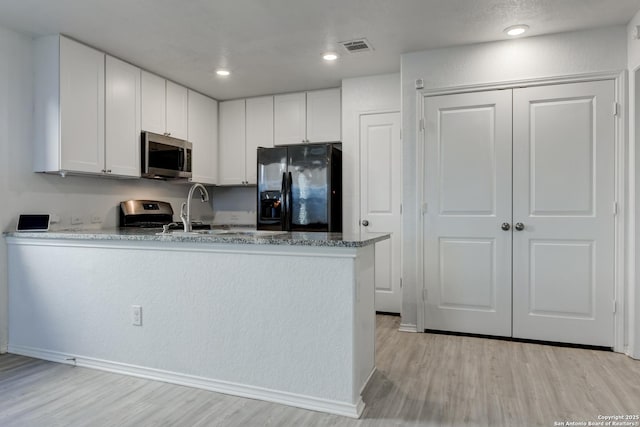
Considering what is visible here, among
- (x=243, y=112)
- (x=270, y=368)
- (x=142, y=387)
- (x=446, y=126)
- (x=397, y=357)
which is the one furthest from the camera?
(x=243, y=112)

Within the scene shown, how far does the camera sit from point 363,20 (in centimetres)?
279

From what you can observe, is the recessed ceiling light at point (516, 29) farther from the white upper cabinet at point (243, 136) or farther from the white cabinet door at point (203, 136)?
the white cabinet door at point (203, 136)

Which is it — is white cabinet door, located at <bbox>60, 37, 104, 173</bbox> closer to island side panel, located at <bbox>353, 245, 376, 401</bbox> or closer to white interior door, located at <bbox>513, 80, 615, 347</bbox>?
island side panel, located at <bbox>353, 245, 376, 401</bbox>

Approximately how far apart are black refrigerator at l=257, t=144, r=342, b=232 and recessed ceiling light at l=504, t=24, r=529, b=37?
1.78 meters

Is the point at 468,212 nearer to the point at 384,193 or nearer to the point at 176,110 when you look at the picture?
the point at 384,193

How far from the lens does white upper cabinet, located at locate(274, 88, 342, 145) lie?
4.31 metres

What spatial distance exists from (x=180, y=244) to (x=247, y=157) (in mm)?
2569

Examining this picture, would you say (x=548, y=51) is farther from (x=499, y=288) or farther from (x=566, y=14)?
(x=499, y=288)

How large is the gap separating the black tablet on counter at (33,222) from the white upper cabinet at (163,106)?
48.0 inches

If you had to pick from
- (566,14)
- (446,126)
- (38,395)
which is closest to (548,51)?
(566,14)

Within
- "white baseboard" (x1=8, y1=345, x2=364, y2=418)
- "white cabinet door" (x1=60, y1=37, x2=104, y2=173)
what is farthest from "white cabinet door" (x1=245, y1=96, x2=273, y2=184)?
"white baseboard" (x1=8, y1=345, x2=364, y2=418)

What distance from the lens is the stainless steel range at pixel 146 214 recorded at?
3.83 meters

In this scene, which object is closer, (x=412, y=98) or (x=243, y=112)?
(x=412, y=98)

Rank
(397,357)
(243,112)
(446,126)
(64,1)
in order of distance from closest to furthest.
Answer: (64,1), (397,357), (446,126), (243,112)
